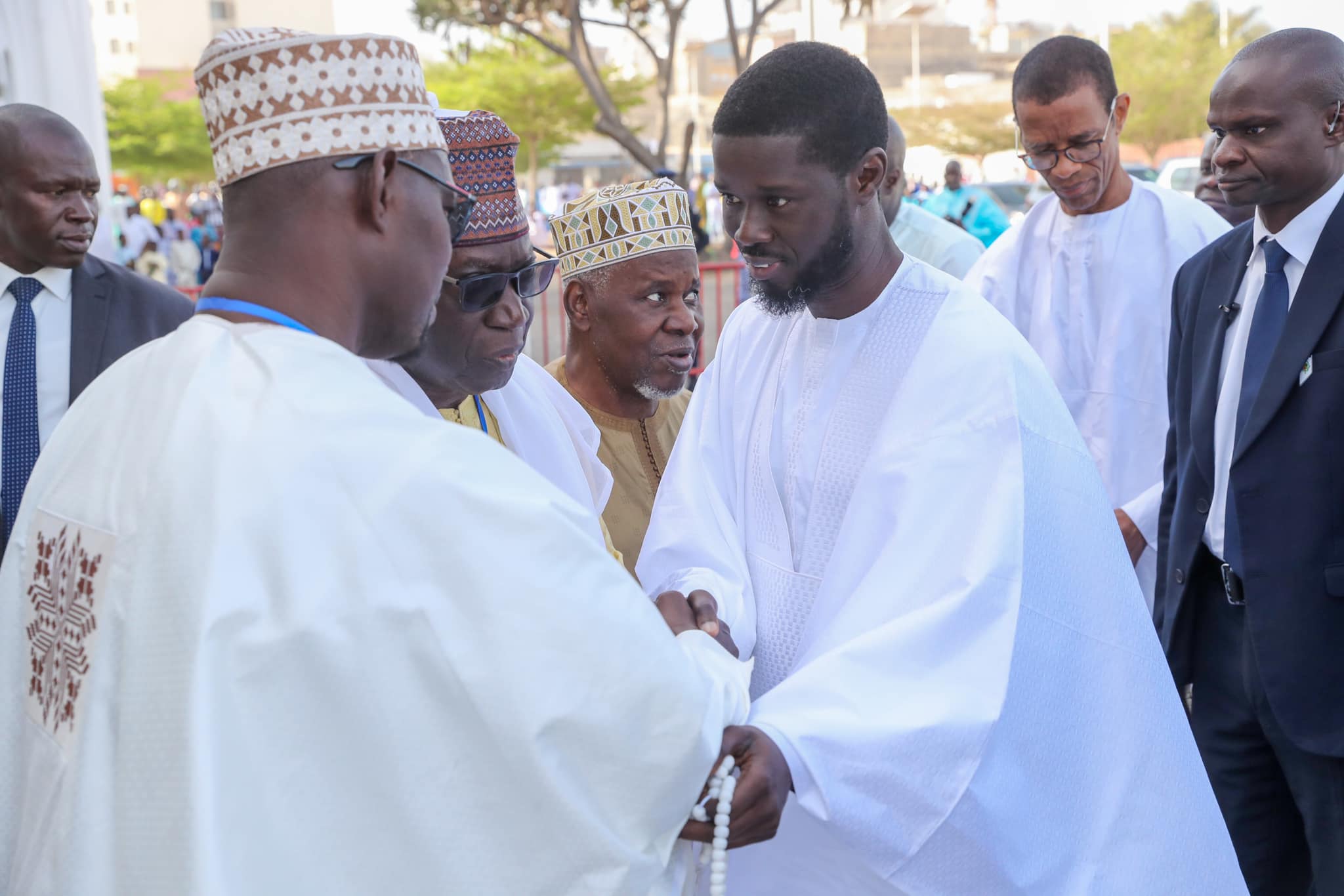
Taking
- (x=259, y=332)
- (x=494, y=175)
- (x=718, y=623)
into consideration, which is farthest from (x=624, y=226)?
(x=259, y=332)

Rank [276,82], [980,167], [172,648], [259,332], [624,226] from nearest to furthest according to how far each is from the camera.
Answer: [172,648]
[259,332]
[276,82]
[624,226]
[980,167]

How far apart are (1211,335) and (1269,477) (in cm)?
55

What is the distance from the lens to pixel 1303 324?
3.24m

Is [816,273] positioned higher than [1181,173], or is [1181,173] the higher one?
[816,273]

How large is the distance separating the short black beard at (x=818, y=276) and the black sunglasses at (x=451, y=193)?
84cm

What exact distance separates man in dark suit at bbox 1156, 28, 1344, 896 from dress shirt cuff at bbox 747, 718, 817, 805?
1636 millimetres

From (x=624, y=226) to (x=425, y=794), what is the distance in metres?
2.43

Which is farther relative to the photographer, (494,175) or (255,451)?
(494,175)

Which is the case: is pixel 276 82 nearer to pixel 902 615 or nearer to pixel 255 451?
pixel 255 451

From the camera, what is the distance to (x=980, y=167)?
174 feet

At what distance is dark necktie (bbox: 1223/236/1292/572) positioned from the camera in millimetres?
3344

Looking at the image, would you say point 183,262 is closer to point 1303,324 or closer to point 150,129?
point 1303,324

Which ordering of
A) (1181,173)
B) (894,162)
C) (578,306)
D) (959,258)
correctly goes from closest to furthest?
1. (578,306)
2. (894,162)
3. (959,258)
4. (1181,173)

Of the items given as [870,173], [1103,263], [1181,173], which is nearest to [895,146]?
[1103,263]
